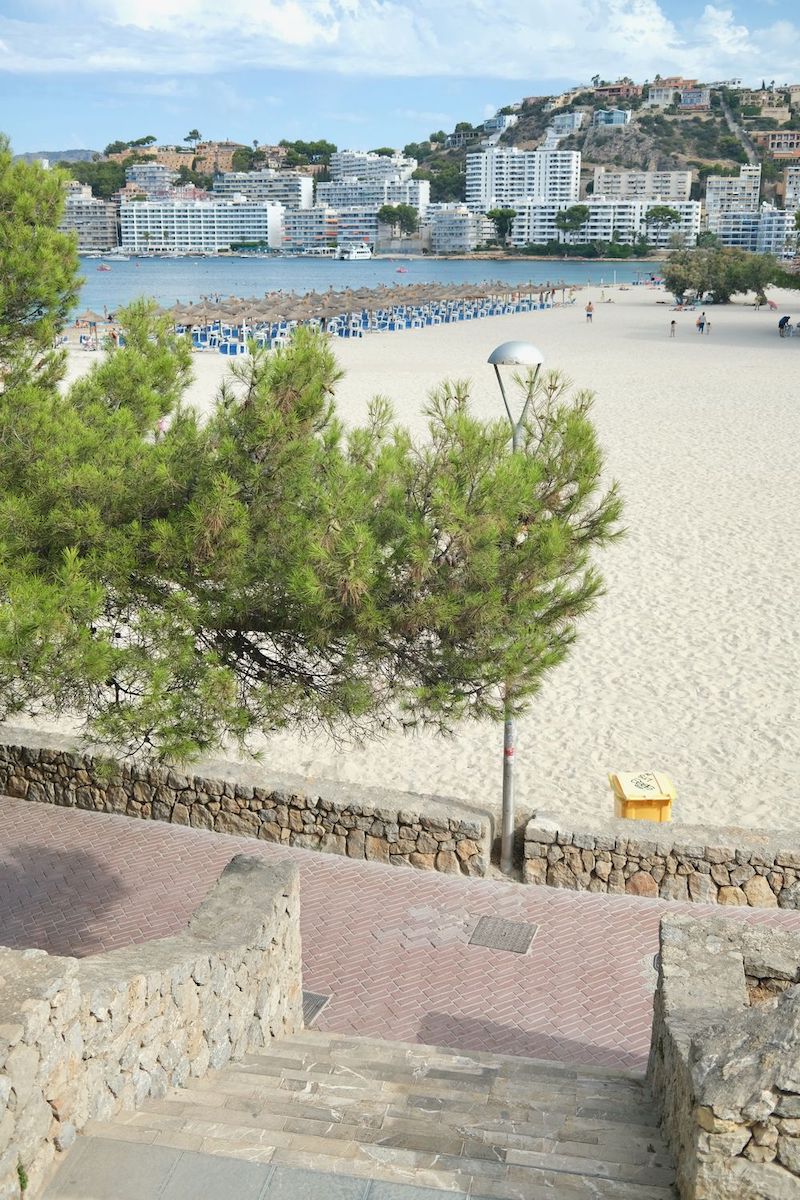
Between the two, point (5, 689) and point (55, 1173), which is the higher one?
point (5, 689)

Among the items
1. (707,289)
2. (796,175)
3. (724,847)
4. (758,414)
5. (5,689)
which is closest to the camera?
(5,689)

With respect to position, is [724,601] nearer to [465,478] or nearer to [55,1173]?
[465,478]

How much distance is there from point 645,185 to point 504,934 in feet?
660

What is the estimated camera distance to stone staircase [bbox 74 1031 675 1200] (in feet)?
12.3

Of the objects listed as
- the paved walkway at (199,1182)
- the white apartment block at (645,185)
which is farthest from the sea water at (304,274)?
the paved walkway at (199,1182)

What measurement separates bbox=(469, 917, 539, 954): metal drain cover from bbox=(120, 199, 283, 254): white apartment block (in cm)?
19146

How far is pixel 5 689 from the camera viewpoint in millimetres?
5395

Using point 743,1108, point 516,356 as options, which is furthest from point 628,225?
point 743,1108

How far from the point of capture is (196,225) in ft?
623

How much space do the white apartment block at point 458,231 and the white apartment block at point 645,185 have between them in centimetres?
2708

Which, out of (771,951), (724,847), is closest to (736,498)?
(724,847)

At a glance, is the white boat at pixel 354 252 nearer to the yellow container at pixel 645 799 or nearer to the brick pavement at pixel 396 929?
the yellow container at pixel 645 799

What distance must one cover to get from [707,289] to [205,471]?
69982 millimetres

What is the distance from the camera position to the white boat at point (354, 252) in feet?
588
